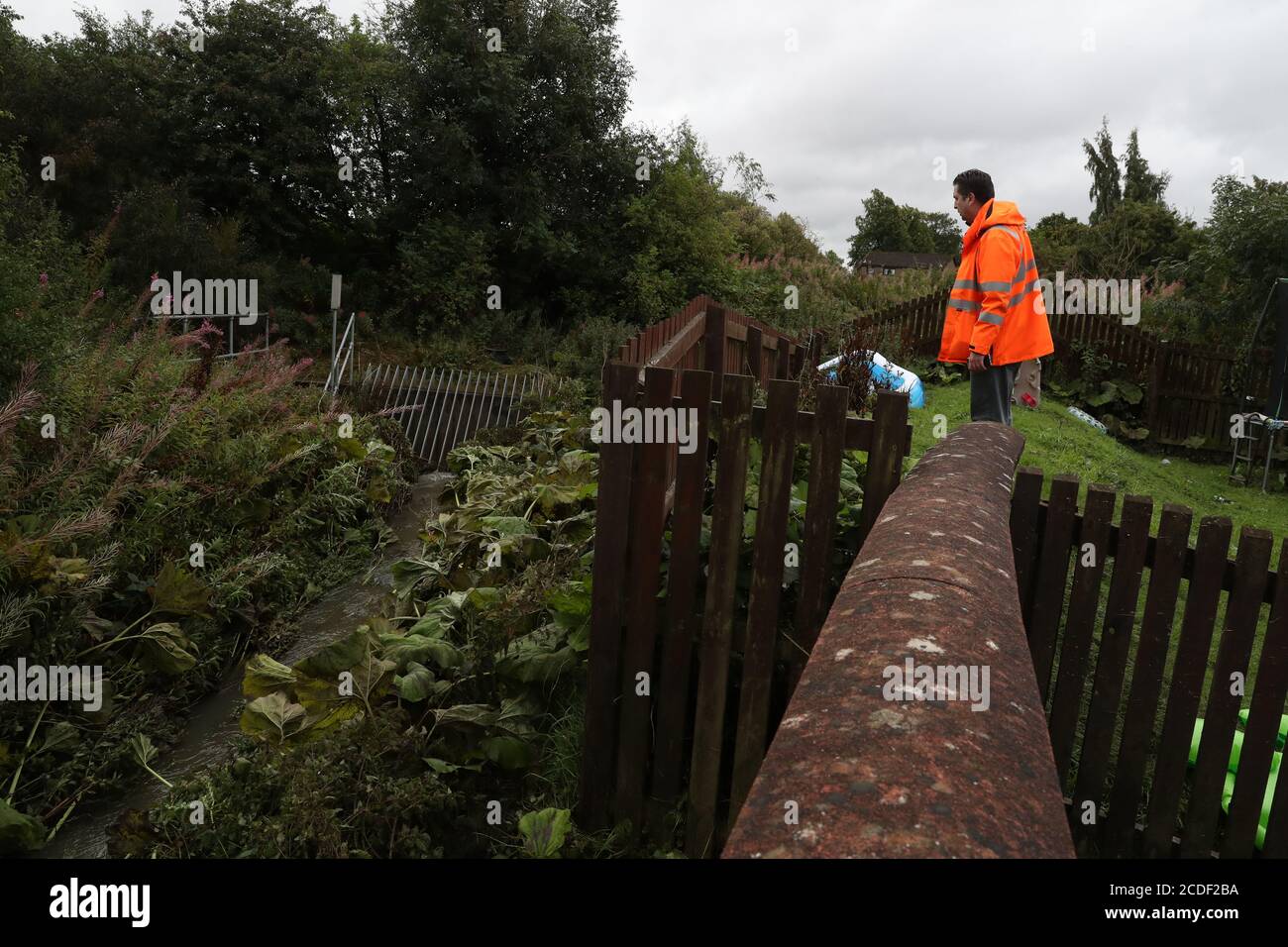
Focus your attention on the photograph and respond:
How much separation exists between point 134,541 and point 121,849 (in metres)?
2.50

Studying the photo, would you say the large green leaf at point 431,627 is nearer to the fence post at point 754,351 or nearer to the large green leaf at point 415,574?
the large green leaf at point 415,574

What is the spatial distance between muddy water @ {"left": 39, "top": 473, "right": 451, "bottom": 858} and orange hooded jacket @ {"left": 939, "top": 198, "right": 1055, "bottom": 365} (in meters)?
4.31

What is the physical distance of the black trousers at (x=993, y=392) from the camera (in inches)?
214

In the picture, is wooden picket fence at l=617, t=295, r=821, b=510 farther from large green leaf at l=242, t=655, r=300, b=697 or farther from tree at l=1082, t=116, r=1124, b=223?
tree at l=1082, t=116, r=1124, b=223

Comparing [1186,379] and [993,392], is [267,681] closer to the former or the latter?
[993,392]

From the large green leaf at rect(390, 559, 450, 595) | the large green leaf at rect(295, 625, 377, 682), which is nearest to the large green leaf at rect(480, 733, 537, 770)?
the large green leaf at rect(295, 625, 377, 682)

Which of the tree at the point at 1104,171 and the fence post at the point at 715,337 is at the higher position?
the tree at the point at 1104,171

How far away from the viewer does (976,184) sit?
5.62 metres

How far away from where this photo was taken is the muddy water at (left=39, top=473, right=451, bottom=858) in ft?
11.9

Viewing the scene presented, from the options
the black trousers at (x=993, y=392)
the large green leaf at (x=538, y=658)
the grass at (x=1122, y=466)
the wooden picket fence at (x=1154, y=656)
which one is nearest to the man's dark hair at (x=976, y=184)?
the black trousers at (x=993, y=392)

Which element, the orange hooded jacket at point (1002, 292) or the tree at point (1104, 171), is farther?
the tree at point (1104, 171)

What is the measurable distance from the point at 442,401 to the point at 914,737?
34.7ft

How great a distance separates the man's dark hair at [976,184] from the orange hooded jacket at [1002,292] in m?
0.19
